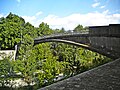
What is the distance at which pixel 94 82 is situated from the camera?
4.23 metres

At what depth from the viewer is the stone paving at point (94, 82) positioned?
12.9 feet

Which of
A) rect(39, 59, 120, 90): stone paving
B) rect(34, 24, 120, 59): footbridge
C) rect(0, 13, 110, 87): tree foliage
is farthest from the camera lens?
rect(0, 13, 110, 87): tree foliage

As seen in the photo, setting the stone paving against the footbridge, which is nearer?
the stone paving

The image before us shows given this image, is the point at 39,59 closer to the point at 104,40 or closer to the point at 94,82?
the point at 104,40

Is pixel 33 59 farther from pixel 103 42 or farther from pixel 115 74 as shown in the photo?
pixel 115 74

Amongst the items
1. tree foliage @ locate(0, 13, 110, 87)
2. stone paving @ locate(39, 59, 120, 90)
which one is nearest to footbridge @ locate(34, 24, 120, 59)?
tree foliage @ locate(0, 13, 110, 87)

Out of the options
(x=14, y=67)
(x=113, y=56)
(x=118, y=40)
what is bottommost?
(x=14, y=67)

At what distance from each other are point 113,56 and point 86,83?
928 centimetres

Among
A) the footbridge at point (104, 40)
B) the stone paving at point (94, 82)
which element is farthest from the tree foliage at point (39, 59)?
the stone paving at point (94, 82)

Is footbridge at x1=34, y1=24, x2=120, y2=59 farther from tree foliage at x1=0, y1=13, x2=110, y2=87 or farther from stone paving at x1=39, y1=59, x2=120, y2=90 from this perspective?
stone paving at x1=39, y1=59, x2=120, y2=90

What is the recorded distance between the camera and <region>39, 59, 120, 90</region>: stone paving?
394cm

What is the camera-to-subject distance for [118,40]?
11.3 metres

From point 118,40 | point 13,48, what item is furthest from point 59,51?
point 118,40

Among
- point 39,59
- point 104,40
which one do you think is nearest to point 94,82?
point 104,40
